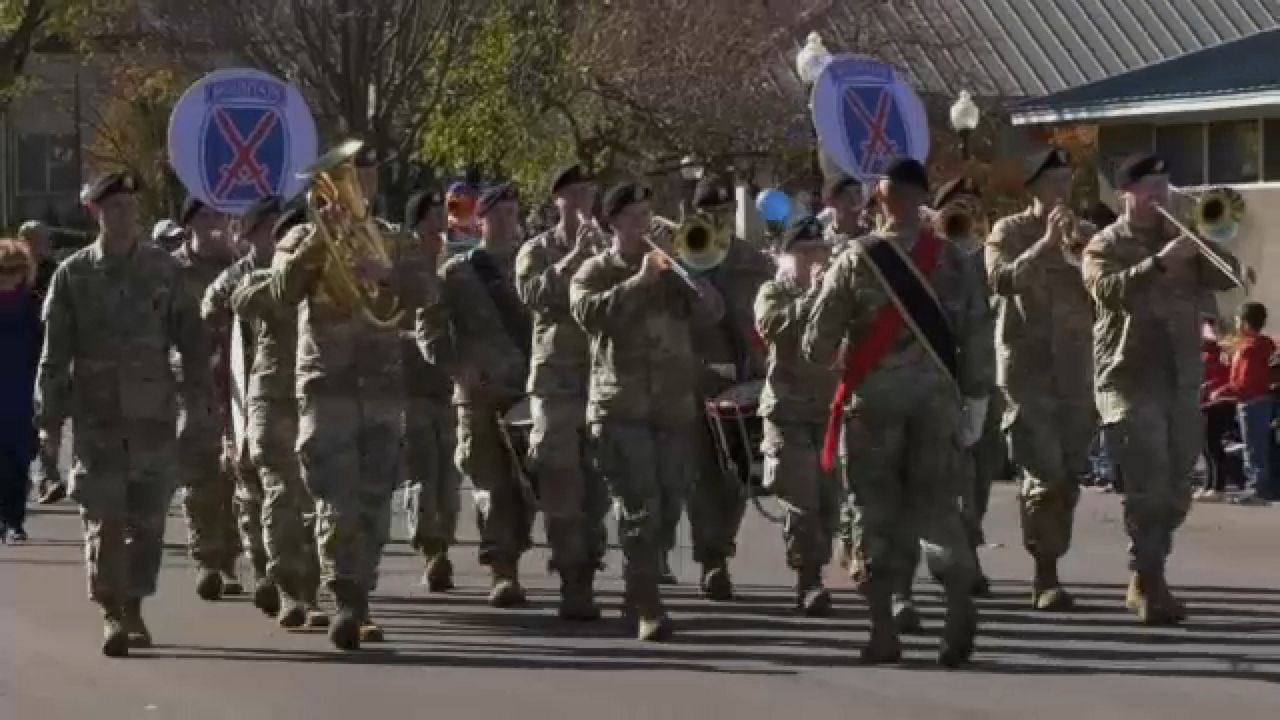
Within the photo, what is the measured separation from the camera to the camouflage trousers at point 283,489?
13.3 metres

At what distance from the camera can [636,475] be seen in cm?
1285

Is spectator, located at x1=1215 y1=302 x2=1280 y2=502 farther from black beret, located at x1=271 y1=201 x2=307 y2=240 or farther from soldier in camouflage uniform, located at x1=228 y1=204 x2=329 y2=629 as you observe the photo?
black beret, located at x1=271 y1=201 x2=307 y2=240

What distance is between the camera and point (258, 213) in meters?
13.7

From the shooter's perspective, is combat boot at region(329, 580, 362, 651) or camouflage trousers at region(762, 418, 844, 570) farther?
camouflage trousers at region(762, 418, 844, 570)

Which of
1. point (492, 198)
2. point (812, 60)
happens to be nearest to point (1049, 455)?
point (492, 198)

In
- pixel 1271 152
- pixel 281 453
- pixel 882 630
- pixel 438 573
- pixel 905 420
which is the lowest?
pixel 882 630

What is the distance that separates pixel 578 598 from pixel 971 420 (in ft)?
8.64

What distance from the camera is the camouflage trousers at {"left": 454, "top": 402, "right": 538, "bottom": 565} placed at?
47.6 feet

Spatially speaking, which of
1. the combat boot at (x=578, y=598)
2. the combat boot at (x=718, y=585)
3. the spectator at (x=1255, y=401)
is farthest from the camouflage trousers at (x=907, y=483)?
the spectator at (x=1255, y=401)

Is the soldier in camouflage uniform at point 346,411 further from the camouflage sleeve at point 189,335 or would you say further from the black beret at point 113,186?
the black beret at point 113,186

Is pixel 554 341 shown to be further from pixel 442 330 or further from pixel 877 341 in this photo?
pixel 877 341

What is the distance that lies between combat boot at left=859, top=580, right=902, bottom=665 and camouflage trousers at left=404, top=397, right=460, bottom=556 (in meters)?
3.72

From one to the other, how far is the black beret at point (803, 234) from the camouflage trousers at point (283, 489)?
244 cm

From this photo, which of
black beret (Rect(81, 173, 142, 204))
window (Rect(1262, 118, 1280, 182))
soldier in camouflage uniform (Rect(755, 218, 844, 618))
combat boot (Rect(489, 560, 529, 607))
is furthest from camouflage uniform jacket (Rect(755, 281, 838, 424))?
window (Rect(1262, 118, 1280, 182))
